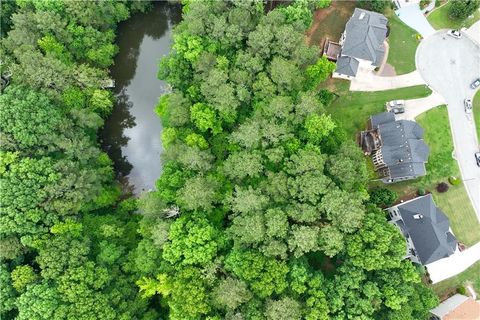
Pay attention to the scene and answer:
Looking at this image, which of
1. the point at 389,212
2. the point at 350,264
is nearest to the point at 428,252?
the point at 389,212

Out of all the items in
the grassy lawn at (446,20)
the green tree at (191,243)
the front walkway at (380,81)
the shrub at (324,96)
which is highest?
the grassy lawn at (446,20)

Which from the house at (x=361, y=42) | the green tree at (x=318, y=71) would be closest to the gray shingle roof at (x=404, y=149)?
the house at (x=361, y=42)

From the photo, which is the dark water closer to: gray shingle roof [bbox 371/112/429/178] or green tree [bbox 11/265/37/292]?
green tree [bbox 11/265/37/292]

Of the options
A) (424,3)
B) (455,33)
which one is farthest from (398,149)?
(424,3)

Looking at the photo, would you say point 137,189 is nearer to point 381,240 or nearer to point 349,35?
point 381,240

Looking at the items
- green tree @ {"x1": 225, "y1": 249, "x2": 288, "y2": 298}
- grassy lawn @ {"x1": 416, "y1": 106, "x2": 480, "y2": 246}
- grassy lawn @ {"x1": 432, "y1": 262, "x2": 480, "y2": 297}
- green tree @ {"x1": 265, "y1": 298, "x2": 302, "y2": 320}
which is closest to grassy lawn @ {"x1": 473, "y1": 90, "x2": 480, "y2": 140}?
grassy lawn @ {"x1": 416, "y1": 106, "x2": 480, "y2": 246}

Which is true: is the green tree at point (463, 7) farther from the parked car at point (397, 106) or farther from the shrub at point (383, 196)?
the shrub at point (383, 196)

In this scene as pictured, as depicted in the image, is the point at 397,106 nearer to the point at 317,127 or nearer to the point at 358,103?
the point at 358,103
